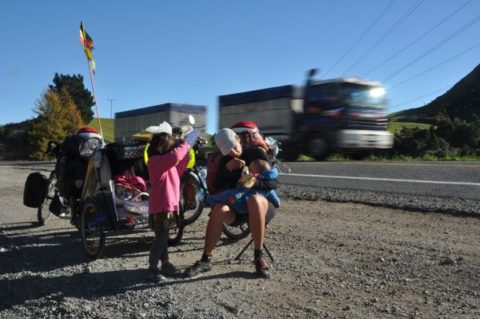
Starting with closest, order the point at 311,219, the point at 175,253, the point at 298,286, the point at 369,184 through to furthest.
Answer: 1. the point at 298,286
2. the point at 175,253
3. the point at 311,219
4. the point at 369,184

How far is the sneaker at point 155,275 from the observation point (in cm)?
485

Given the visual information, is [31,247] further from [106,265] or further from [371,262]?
[371,262]

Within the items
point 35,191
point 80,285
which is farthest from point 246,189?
point 35,191

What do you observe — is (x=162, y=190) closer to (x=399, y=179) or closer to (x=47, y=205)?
(x=47, y=205)

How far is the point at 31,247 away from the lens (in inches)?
265

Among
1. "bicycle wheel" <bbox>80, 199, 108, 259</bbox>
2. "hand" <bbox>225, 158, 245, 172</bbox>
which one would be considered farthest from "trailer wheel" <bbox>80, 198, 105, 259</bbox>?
"hand" <bbox>225, 158, 245, 172</bbox>

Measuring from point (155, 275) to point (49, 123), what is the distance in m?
65.4

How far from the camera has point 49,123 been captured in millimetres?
65750

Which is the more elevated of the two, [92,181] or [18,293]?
[92,181]

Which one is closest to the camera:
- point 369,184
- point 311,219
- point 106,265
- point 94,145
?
point 106,265

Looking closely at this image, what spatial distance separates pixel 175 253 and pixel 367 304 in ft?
8.62

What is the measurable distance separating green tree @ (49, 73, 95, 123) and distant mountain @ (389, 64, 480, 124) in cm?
4994

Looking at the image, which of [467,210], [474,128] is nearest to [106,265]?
[467,210]

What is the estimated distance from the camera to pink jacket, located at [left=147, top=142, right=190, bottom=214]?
5043 millimetres
